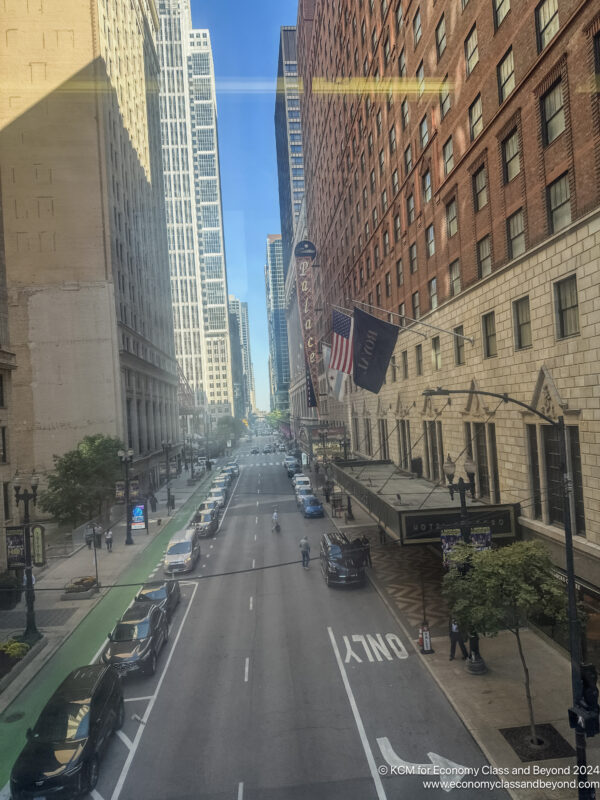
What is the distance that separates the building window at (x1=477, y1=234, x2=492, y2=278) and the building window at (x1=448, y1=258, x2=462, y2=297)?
264cm

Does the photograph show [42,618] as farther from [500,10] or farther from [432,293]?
[500,10]

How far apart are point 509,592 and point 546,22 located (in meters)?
18.5

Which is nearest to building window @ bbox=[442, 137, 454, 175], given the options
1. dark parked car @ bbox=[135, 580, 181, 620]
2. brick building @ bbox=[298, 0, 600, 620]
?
brick building @ bbox=[298, 0, 600, 620]

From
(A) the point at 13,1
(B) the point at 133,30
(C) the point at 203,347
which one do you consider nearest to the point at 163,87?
(C) the point at 203,347

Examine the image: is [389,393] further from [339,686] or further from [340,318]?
[339,686]

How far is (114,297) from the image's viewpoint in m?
52.5

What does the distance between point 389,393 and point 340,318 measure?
13965 millimetres

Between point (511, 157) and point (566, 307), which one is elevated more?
point (511, 157)

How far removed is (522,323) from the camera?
67.4 ft

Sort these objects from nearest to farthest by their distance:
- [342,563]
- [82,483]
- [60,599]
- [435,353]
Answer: [342,563], [60,599], [435,353], [82,483]

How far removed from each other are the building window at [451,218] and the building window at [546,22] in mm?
9406

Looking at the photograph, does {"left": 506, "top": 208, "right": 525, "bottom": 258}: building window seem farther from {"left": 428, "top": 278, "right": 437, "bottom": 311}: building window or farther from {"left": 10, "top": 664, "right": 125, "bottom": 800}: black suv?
{"left": 10, "top": 664, "right": 125, "bottom": 800}: black suv

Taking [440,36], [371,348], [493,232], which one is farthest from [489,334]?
[440,36]

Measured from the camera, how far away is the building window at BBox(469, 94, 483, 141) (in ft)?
77.7
